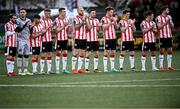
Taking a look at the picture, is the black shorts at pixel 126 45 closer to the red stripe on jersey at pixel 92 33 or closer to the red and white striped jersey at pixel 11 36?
the red stripe on jersey at pixel 92 33

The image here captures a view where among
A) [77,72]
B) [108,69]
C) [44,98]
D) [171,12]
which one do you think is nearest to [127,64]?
[108,69]

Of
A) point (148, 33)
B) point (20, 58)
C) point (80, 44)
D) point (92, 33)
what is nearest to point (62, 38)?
point (80, 44)

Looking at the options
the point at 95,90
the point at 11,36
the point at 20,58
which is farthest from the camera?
the point at 20,58

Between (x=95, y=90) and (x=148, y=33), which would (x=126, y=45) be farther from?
(x=95, y=90)

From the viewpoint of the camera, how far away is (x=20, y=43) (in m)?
24.2

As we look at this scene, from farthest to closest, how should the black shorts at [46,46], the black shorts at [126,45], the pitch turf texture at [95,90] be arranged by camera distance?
the black shorts at [126,45], the black shorts at [46,46], the pitch turf texture at [95,90]

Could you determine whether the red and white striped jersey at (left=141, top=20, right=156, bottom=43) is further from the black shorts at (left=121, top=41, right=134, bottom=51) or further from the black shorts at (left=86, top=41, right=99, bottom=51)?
the black shorts at (left=86, top=41, right=99, bottom=51)

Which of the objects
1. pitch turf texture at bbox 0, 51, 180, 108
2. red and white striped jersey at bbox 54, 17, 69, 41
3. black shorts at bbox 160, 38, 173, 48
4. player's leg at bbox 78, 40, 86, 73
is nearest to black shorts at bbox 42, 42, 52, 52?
red and white striped jersey at bbox 54, 17, 69, 41

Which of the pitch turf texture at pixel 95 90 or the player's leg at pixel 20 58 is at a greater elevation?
the player's leg at pixel 20 58

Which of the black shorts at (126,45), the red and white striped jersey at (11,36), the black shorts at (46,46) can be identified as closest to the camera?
the red and white striped jersey at (11,36)

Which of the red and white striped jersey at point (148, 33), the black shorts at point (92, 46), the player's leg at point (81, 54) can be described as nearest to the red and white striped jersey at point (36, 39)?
the player's leg at point (81, 54)

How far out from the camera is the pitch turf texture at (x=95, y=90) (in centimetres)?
1545

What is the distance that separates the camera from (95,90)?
18.1 m

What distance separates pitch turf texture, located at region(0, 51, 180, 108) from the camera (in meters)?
15.5
